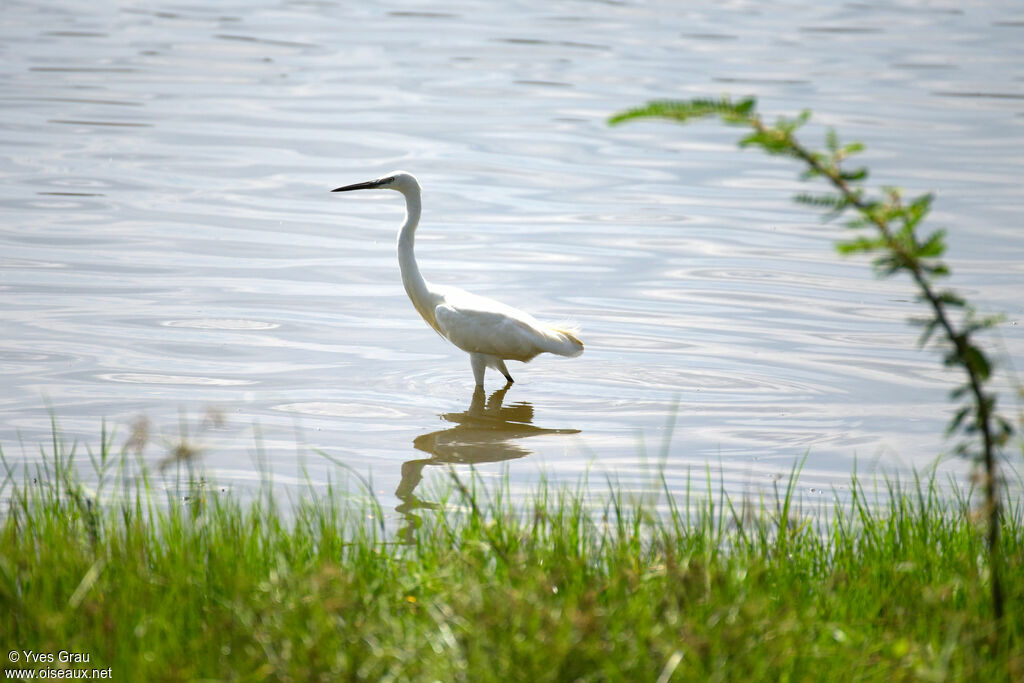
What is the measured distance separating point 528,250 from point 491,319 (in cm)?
366

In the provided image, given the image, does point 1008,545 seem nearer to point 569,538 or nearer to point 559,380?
point 569,538

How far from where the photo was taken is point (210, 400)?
7578mm

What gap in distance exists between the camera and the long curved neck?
28.5 ft

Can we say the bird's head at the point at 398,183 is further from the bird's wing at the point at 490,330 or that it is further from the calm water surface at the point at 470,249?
the calm water surface at the point at 470,249

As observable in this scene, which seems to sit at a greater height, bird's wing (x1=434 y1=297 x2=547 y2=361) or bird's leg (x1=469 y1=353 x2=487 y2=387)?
bird's wing (x1=434 y1=297 x2=547 y2=361)

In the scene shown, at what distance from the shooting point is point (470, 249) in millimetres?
11797

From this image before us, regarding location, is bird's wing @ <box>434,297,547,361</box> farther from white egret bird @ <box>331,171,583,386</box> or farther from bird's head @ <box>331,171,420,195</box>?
bird's head @ <box>331,171,420,195</box>

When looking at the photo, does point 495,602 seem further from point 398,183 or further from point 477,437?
point 398,183

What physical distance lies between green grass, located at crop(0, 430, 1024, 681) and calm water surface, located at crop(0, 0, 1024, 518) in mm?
1074

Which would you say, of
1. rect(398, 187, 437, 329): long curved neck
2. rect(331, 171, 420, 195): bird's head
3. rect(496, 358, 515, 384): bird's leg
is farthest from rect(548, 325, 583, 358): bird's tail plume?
rect(331, 171, 420, 195): bird's head

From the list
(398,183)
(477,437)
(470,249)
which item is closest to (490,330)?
(477,437)

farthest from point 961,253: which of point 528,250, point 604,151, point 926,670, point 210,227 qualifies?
point 926,670

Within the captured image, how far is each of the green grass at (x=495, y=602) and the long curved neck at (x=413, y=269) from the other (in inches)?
176

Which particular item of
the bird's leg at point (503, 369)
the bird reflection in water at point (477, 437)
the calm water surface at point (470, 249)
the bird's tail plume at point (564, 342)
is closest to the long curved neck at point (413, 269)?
the calm water surface at point (470, 249)
